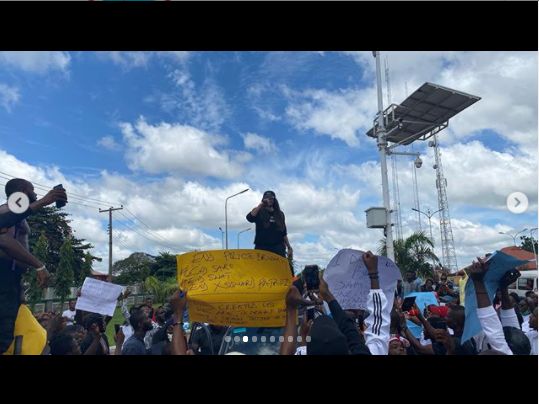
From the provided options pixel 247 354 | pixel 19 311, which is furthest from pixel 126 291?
pixel 247 354

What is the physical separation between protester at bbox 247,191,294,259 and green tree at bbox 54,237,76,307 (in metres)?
0.93

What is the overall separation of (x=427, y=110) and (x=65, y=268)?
84.1 inches

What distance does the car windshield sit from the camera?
7.56ft

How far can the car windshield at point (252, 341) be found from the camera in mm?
2305

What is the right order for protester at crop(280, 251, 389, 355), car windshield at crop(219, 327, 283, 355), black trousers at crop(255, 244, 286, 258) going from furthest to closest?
black trousers at crop(255, 244, 286, 258), car windshield at crop(219, 327, 283, 355), protester at crop(280, 251, 389, 355)

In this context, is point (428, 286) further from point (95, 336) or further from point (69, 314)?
point (69, 314)

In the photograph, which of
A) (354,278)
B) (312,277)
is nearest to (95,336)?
(312,277)

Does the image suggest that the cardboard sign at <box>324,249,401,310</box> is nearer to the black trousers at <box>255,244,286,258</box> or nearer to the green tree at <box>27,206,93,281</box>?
the black trousers at <box>255,244,286,258</box>

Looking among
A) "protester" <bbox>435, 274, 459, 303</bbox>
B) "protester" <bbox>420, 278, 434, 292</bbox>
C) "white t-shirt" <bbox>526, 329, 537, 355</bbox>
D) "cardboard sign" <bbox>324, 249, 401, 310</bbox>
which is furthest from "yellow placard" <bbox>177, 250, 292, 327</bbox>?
"protester" <bbox>420, 278, 434, 292</bbox>

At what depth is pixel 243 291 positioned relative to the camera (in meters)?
2.43
